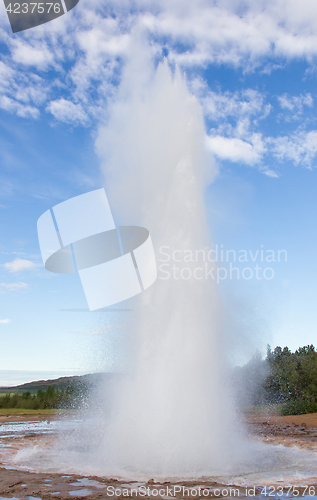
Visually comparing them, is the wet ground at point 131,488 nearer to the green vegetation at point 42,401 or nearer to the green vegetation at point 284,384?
the green vegetation at point 284,384

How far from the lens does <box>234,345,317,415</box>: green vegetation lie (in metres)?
36.2

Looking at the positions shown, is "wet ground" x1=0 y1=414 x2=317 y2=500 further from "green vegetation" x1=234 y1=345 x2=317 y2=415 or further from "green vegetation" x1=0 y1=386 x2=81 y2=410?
"green vegetation" x1=0 y1=386 x2=81 y2=410

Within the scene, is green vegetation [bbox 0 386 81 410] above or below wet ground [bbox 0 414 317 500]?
above

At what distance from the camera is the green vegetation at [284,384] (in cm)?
3620

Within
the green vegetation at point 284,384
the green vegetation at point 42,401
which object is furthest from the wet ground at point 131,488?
the green vegetation at point 42,401

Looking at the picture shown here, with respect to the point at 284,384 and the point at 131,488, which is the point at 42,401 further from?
the point at 131,488

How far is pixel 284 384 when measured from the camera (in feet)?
150

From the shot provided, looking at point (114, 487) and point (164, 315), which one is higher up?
point (164, 315)

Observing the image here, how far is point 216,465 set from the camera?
10.1m

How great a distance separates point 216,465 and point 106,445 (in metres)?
3.71

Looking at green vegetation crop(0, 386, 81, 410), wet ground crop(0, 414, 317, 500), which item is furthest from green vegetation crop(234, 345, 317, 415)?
wet ground crop(0, 414, 317, 500)

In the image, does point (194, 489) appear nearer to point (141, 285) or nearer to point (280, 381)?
point (141, 285)

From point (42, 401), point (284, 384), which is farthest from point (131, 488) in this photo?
point (42, 401)

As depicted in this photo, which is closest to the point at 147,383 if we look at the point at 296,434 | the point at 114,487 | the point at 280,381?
the point at 114,487
